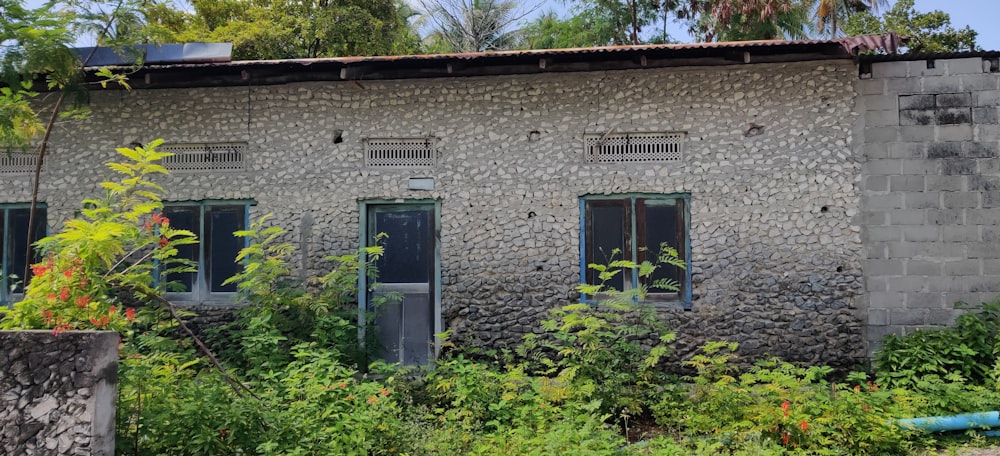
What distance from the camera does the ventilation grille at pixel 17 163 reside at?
8.39m

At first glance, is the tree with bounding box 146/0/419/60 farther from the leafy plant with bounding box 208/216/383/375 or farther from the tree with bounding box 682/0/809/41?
the leafy plant with bounding box 208/216/383/375

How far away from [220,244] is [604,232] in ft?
14.3

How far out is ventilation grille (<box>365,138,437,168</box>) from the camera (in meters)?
8.02

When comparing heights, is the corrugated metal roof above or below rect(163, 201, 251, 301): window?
above

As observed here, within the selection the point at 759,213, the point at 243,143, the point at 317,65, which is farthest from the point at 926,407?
the point at 243,143

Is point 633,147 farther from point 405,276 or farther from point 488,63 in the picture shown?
point 405,276

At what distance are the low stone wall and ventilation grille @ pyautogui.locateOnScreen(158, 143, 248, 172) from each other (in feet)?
13.7

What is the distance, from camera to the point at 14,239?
8398mm

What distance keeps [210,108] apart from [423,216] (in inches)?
108

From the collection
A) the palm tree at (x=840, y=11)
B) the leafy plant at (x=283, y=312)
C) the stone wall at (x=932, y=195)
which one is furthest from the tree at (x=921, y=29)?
the leafy plant at (x=283, y=312)

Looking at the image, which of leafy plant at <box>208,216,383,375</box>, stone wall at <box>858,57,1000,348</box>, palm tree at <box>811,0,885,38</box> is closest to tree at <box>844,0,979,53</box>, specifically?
palm tree at <box>811,0,885,38</box>

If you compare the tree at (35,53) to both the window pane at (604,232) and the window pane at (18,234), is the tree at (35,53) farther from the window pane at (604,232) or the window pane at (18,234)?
the window pane at (604,232)

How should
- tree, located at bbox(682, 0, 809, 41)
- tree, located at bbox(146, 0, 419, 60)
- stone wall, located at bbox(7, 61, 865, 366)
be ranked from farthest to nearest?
tree, located at bbox(682, 0, 809, 41) → tree, located at bbox(146, 0, 419, 60) → stone wall, located at bbox(7, 61, 865, 366)

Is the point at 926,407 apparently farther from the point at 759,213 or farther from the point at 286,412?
the point at 286,412
